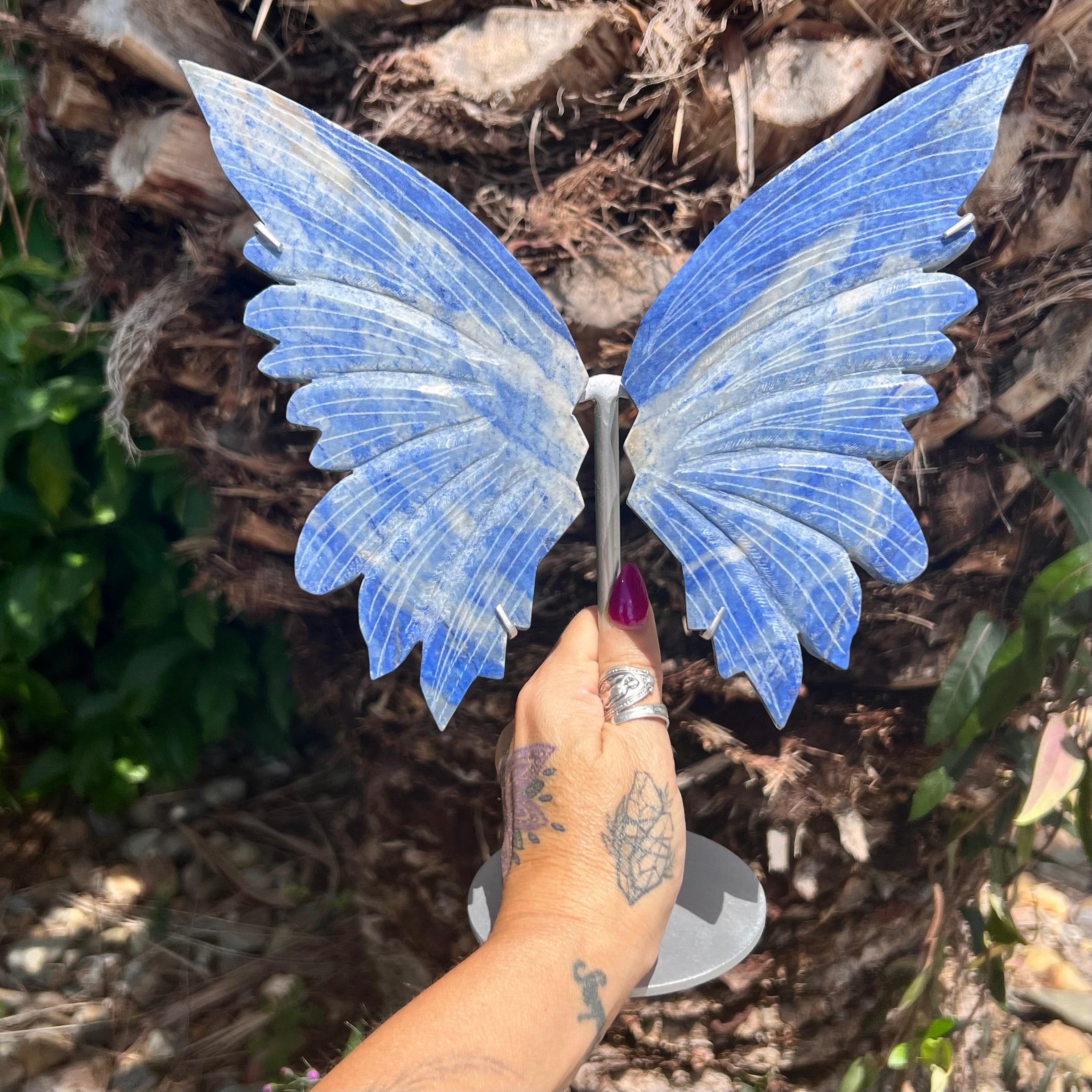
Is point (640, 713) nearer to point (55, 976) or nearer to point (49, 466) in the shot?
point (49, 466)

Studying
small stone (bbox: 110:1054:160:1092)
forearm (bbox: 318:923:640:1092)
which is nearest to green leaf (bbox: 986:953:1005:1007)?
forearm (bbox: 318:923:640:1092)

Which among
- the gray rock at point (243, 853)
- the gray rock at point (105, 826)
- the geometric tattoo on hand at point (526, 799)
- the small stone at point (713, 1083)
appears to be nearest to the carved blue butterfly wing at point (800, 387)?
the geometric tattoo on hand at point (526, 799)

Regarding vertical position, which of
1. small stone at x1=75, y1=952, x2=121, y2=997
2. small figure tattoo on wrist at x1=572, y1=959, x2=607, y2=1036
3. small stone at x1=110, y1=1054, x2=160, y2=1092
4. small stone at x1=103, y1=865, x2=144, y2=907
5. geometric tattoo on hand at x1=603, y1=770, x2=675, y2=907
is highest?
geometric tattoo on hand at x1=603, y1=770, x2=675, y2=907

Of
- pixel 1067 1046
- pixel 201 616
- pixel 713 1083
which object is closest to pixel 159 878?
pixel 201 616

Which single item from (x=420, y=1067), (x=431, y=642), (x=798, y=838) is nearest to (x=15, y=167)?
(x=431, y=642)

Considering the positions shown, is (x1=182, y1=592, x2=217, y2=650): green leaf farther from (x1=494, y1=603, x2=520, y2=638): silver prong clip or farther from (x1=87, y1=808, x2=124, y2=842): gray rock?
(x1=494, y1=603, x2=520, y2=638): silver prong clip

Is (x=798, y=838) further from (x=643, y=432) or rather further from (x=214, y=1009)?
(x=214, y=1009)
